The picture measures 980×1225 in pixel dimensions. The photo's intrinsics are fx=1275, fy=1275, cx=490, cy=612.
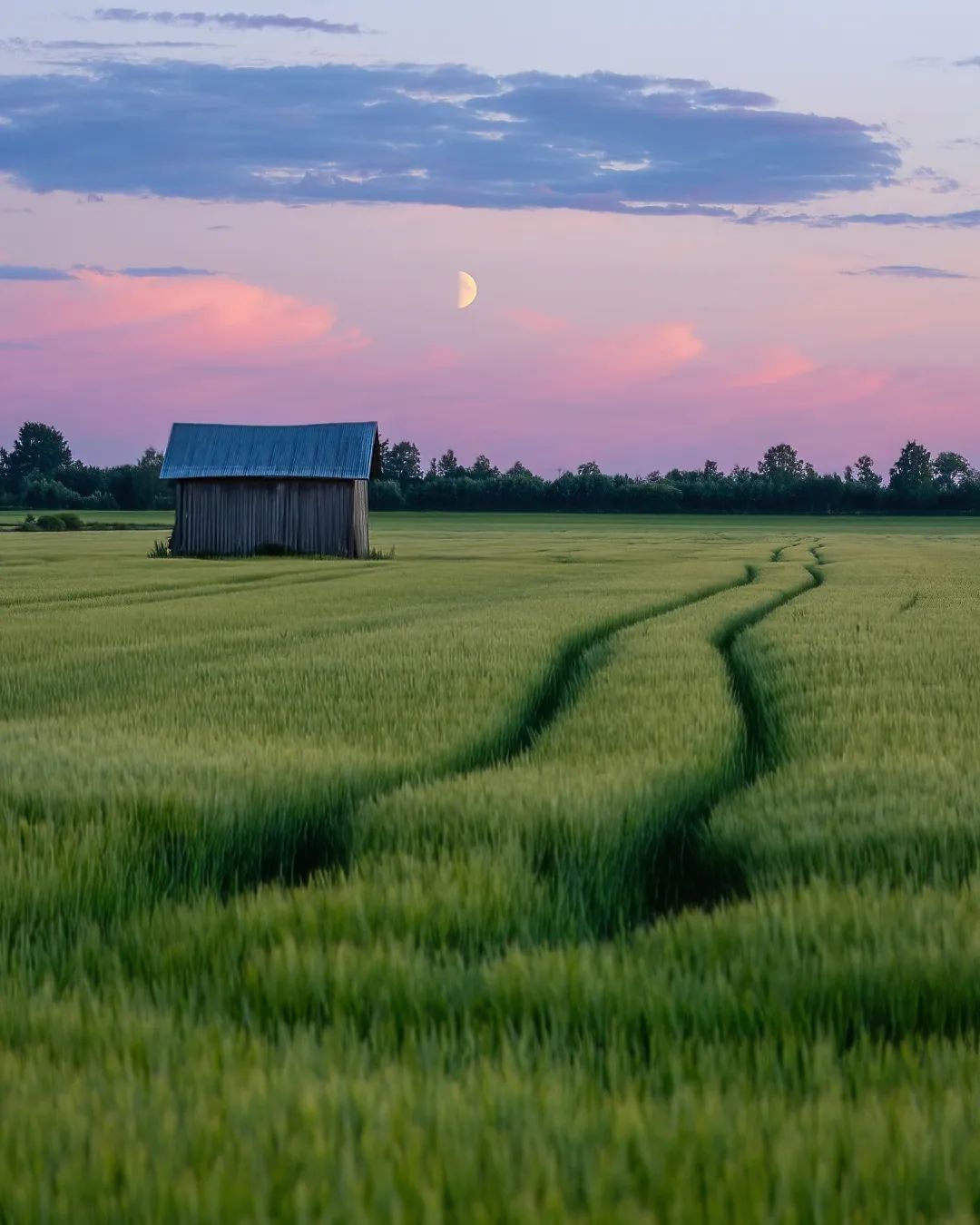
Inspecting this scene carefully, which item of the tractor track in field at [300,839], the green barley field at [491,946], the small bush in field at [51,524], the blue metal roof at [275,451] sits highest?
the blue metal roof at [275,451]

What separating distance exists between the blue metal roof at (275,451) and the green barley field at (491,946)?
3488cm

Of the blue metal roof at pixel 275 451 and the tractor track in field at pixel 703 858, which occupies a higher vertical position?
the blue metal roof at pixel 275 451

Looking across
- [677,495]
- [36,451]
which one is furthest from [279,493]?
[36,451]

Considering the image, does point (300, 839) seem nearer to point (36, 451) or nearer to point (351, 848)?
point (351, 848)

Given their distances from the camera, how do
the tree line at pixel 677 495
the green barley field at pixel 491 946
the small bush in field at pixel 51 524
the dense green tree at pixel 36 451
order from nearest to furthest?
1. the green barley field at pixel 491 946
2. the small bush in field at pixel 51 524
3. the tree line at pixel 677 495
4. the dense green tree at pixel 36 451

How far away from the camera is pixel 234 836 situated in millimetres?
5270

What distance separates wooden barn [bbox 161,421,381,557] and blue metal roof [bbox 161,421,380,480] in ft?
0.11

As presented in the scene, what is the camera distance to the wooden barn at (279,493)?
44812 mm

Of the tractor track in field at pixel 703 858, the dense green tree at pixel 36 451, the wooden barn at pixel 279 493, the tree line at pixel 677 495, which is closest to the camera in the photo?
the tractor track in field at pixel 703 858

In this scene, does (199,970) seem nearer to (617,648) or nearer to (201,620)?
(617,648)

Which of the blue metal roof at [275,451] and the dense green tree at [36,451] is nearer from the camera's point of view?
the blue metal roof at [275,451]

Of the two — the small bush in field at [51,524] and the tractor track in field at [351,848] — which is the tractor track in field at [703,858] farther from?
the small bush in field at [51,524]

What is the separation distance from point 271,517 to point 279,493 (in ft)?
2.99

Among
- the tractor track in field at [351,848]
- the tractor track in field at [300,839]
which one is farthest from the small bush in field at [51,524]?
the tractor track in field at [351,848]
